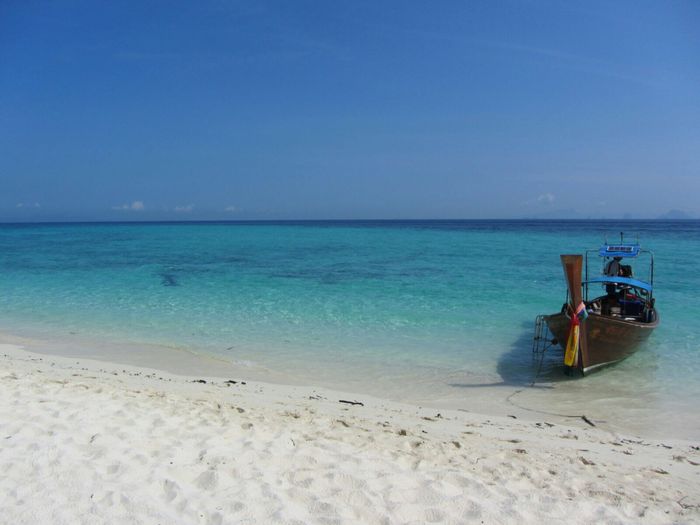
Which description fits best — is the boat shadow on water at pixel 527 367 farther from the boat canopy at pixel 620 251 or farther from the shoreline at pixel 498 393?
the boat canopy at pixel 620 251

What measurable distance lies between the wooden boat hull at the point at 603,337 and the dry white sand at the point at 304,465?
2.62 metres

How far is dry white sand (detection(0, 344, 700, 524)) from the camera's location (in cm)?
371

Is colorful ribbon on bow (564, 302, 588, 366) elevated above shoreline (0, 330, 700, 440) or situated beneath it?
elevated above

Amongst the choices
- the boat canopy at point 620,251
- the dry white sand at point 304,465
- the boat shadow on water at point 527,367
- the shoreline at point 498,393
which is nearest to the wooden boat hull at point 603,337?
the shoreline at point 498,393

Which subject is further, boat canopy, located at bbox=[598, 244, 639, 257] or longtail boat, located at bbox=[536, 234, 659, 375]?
boat canopy, located at bbox=[598, 244, 639, 257]

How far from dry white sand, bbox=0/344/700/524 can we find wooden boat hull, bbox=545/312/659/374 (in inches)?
103

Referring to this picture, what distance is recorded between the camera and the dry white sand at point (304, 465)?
3.71 m

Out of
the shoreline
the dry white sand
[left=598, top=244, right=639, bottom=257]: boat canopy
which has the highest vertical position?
[left=598, top=244, right=639, bottom=257]: boat canopy

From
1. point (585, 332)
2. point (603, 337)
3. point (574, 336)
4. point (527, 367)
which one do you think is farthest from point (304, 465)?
point (603, 337)

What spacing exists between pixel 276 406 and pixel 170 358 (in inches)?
154

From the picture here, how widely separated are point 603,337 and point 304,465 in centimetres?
657

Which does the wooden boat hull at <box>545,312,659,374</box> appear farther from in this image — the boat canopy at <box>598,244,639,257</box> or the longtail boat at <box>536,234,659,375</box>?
the boat canopy at <box>598,244,639,257</box>

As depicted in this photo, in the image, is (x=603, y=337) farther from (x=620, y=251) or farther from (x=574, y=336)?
(x=620, y=251)

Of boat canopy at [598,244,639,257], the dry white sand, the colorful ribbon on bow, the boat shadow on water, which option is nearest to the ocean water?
the boat shadow on water
